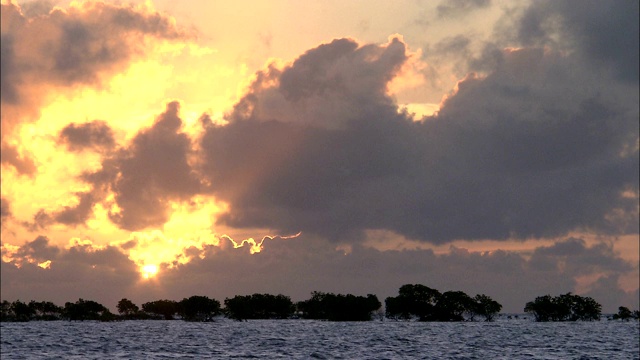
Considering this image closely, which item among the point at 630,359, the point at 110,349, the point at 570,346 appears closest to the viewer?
the point at 630,359

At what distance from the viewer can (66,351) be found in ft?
373

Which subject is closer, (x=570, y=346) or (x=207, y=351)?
(x=207, y=351)

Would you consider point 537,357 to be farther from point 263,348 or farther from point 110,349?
point 110,349

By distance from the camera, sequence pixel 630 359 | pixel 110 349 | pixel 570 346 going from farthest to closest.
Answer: pixel 570 346 < pixel 110 349 < pixel 630 359

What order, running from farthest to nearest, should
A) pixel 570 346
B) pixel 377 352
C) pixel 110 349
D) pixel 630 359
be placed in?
pixel 570 346, pixel 110 349, pixel 377 352, pixel 630 359

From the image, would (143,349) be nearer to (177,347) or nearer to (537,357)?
(177,347)

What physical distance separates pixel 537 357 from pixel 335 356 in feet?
93.8

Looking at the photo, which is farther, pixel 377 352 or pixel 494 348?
pixel 494 348

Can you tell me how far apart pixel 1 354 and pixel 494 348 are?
7692 cm

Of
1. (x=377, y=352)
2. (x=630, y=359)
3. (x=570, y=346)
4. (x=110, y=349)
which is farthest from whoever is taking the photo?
(x=570, y=346)

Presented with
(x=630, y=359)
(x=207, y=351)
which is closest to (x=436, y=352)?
(x=630, y=359)

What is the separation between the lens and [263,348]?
123 m

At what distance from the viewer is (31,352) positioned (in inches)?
4358

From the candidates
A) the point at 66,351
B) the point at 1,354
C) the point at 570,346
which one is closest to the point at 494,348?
the point at 570,346
